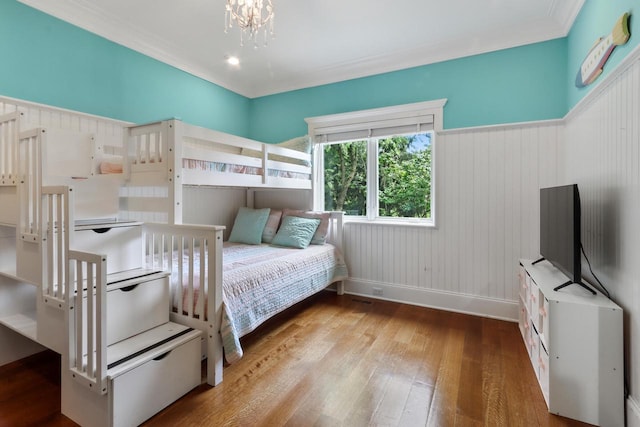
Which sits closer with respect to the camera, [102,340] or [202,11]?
[102,340]

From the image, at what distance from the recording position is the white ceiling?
90.7 inches

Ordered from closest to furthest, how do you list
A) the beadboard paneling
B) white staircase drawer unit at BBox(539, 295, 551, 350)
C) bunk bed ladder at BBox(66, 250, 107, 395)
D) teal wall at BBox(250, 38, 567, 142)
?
bunk bed ladder at BBox(66, 250, 107, 395) < white staircase drawer unit at BBox(539, 295, 551, 350) < the beadboard paneling < teal wall at BBox(250, 38, 567, 142)

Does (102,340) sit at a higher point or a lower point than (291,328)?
higher

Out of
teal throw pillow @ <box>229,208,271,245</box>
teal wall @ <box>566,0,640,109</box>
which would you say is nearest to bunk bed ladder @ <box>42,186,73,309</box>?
teal throw pillow @ <box>229,208,271,245</box>

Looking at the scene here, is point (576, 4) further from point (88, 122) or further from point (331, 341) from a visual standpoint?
point (88, 122)

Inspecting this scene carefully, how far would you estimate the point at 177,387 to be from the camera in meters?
1.64

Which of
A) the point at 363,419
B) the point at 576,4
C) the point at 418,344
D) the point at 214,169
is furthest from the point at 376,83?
the point at 363,419

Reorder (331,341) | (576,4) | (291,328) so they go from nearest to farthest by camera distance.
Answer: (576,4) < (331,341) < (291,328)

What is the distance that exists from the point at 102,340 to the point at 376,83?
3.13 m

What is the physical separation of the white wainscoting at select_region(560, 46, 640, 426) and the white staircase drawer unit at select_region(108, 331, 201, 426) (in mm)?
2123

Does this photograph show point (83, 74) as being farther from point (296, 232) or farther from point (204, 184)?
point (296, 232)

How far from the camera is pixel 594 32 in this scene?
1931 mm

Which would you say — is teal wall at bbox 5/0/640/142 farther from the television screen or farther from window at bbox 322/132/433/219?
the television screen

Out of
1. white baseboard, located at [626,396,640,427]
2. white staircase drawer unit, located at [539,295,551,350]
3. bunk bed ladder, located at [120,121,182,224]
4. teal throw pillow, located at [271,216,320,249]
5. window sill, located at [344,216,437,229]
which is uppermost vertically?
bunk bed ladder, located at [120,121,182,224]
